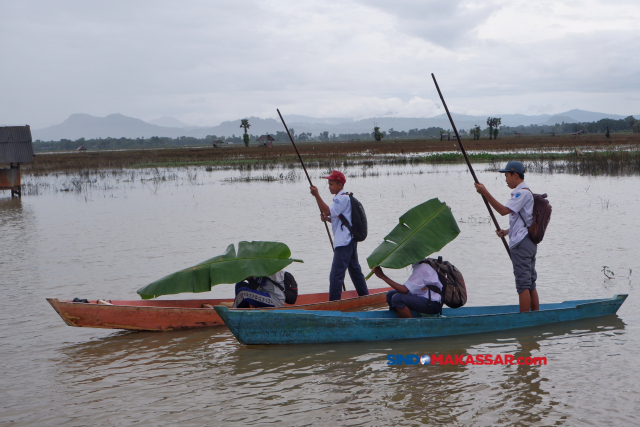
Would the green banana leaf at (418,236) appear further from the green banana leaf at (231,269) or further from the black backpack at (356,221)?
the green banana leaf at (231,269)

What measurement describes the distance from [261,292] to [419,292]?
1.84 metres

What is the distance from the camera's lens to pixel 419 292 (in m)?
5.98

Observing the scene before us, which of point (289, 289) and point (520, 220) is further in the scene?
point (289, 289)

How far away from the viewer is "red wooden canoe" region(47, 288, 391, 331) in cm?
639

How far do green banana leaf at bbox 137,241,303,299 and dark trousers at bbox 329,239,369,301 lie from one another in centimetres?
62

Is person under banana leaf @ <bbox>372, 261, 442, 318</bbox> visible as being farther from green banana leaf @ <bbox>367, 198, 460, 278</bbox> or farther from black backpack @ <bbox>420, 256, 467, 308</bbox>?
green banana leaf @ <bbox>367, 198, 460, 278</bbox>

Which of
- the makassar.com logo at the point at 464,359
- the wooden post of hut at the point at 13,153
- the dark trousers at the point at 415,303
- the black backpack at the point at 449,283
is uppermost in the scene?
the wooden post of hut at the point at 13,153

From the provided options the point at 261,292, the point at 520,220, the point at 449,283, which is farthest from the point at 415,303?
the point at 261,292

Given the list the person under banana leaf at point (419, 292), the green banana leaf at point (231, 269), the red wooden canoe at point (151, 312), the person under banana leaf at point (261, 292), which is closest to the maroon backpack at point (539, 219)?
the person under banana leaf at point (419, 292)

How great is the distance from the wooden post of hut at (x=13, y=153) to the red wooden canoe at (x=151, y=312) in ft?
67.7

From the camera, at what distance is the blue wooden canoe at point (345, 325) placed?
5.97 meters

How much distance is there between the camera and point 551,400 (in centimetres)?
471

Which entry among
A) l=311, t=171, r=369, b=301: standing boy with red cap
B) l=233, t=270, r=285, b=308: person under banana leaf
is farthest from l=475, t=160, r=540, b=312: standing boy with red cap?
l=233, t=270, r=285, b=308: person under banana leaf

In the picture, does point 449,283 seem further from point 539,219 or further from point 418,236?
point 539,219
